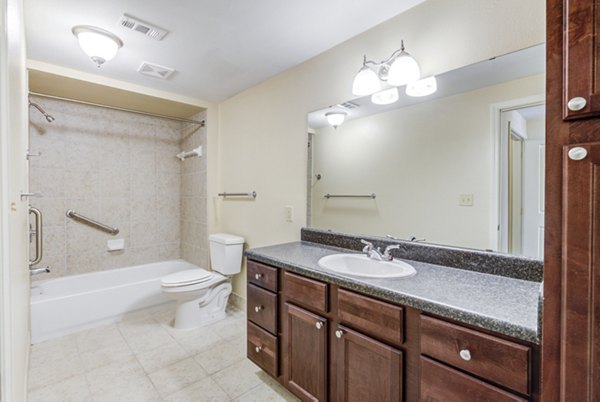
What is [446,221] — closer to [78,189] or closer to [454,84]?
[454,84]

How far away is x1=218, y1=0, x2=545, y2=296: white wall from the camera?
1.30 meters

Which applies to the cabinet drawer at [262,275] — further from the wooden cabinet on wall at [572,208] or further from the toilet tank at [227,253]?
the wooden cabinet on wall at [572,208]

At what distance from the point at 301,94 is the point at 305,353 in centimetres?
181

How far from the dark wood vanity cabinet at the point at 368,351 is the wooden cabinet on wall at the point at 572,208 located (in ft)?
0.43

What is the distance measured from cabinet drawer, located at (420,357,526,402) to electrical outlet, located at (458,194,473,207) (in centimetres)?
82

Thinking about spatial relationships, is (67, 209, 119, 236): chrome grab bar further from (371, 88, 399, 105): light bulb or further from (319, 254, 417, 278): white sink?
(371, 88, 399, 105): light bulb

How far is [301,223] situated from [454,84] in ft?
4.44

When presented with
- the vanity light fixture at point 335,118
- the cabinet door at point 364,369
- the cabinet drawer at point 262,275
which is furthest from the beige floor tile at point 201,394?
the vanity light fixture at point 335,118

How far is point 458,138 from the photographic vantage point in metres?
1.48

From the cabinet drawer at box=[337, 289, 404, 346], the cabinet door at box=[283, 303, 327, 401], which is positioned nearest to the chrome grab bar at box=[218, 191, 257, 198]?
the cabinet door at box=[283, 303, 327, 401]

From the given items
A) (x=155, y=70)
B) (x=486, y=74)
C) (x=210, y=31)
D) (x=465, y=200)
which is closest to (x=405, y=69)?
(x=486, y=74)

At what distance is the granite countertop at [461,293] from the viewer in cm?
84

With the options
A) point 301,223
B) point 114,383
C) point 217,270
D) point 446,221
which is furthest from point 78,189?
point 446,221

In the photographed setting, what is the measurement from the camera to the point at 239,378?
1.85 m
